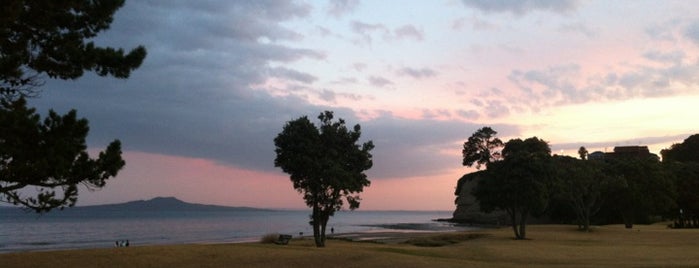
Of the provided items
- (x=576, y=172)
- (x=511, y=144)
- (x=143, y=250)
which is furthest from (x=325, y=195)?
(x=511, y=144)

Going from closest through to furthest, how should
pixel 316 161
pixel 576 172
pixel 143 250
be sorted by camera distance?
pixel 143 250
pixel 316 161
pixel 576 172

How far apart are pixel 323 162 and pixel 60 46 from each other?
25.6 metres

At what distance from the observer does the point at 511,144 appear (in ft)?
256

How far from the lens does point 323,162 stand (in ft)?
135

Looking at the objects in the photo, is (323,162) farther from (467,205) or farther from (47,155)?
(467,205)

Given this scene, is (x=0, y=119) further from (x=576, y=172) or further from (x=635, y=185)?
(x=635, y=185)

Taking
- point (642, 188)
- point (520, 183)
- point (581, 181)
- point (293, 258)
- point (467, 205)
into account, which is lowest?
point (293, 258)

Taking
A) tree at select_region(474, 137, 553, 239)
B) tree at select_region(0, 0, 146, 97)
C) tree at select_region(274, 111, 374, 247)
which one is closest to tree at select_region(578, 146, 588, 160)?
tree at select_region(474, 137, 553, 239)

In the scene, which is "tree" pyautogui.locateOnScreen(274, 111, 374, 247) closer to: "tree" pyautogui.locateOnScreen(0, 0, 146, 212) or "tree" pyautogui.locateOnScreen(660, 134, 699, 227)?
"tree" pyautogui.locateOnScreen(0, 0, 146, 212)

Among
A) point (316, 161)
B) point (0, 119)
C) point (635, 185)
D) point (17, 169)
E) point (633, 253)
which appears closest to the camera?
point (0, 119)

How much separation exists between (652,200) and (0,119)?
78351 mm

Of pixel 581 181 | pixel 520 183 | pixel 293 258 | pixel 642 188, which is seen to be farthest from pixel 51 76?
pixel 642 188

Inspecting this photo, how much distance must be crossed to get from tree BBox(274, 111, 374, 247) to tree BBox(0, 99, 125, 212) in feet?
81.5

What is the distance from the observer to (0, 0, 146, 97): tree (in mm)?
16734
